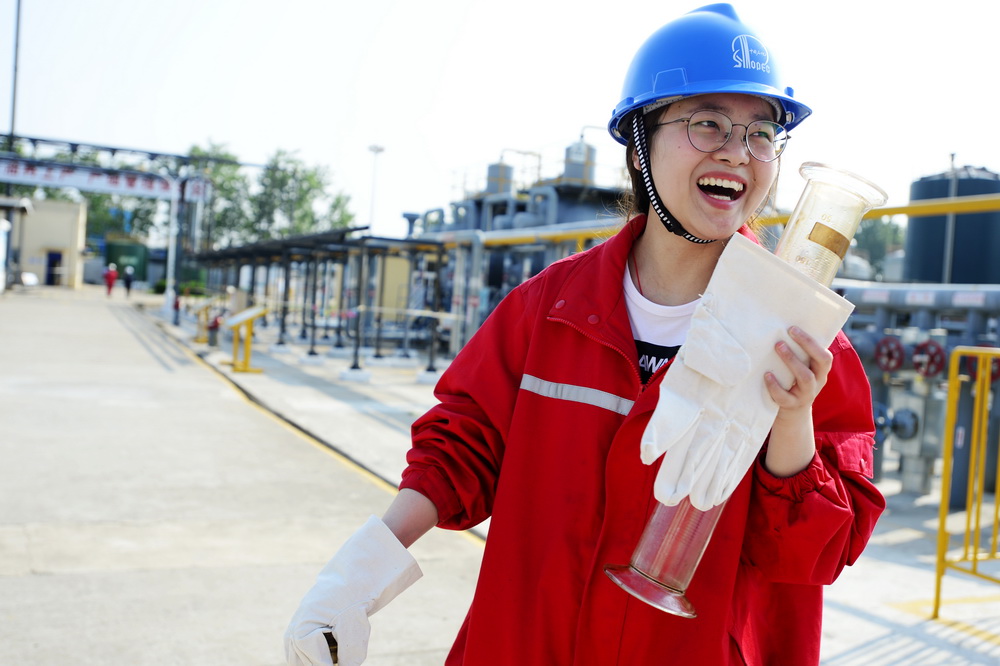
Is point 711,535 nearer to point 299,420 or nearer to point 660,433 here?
point 660,433

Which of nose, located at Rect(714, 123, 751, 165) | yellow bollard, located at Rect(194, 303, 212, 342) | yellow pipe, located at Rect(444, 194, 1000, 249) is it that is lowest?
yellow bollard, located at Rect(194, 303, 212, 342)

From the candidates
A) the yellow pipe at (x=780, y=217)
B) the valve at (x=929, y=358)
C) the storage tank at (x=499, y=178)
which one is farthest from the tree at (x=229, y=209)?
the valve at (x=929, y=358)

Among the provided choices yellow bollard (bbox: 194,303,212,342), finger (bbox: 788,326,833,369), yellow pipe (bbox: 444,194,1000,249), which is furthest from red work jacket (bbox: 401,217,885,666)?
yellow bollard (bbox: 194,303,212,342)

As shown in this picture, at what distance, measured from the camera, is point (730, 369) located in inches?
53.3

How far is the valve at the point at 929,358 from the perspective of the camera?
23.4ft

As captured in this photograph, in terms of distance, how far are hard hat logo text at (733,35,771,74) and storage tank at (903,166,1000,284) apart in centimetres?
1149

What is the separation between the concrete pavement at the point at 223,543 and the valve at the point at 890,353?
1.20 m

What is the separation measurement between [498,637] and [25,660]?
2849 mm

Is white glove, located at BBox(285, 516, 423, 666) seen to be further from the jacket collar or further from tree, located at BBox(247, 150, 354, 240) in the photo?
tree, located at BBox(247, 150, 354, 240)

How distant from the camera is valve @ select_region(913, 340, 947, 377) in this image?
712 centimetres

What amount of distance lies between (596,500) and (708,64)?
0.89 m

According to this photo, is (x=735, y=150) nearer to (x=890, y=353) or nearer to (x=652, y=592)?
(x=652, y=592)

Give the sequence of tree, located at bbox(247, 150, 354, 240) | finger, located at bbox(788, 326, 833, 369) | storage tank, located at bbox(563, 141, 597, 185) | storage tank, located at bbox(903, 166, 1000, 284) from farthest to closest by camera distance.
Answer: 1. tree, located at bbox(247, 150, 354, 240)
2. storage tank, located at bbox(563, 141, 597, 185)
3. storage tank, located at bbox(903, 166, 1000, 284)
4. finger, located at bbox(788, 326, 833, 369)

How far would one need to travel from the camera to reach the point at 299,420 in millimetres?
9891
